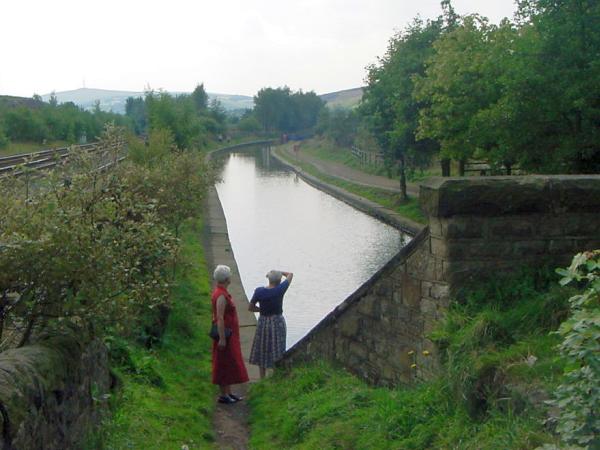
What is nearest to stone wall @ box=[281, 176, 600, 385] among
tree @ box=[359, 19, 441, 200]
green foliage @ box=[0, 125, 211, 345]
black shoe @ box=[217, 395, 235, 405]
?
green foliage @ box=[0, 125, 211, 345]

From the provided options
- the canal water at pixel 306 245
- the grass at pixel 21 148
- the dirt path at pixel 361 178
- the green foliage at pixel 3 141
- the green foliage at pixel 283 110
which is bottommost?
the canal water at pixel 306 245

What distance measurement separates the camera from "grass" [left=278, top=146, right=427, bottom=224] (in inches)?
1072

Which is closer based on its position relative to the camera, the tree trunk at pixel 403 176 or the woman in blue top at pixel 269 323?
the woman in blue top at pixel 269 323

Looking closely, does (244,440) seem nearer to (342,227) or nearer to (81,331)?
(81,331)

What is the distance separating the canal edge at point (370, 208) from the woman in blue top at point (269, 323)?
7987 mm

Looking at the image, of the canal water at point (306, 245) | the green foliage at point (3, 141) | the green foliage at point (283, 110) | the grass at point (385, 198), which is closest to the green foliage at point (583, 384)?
the canal water at point (306, 245)

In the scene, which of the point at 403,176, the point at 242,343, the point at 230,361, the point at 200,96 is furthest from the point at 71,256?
the point at 200,96

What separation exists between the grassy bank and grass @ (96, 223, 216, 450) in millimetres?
836

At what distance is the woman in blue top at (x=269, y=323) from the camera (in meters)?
8.91

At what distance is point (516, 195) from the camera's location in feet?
18.9

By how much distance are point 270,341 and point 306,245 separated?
15.6 meters

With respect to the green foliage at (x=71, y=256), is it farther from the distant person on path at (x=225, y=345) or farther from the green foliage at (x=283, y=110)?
the green foliage at (x=283, y=110)

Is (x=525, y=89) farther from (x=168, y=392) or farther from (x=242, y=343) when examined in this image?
(x=168, y=392)

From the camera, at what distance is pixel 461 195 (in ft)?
18.9
